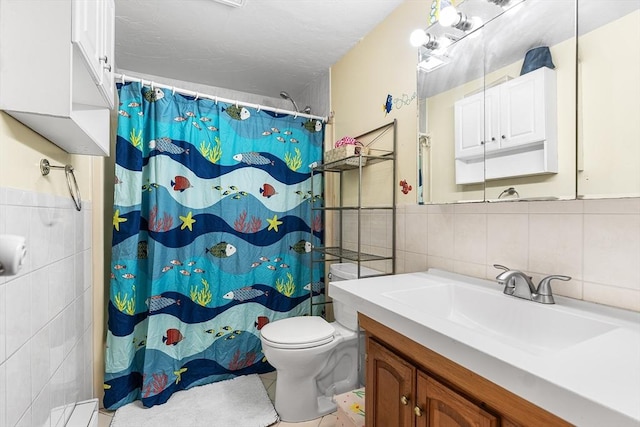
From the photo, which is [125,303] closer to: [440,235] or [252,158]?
[252,158]

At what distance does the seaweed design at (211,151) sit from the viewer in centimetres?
204

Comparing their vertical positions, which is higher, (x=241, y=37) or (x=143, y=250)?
(x=241, y=37)

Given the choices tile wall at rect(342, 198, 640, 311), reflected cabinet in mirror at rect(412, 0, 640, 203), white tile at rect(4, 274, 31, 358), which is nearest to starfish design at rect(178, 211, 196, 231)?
white tile at rect(4, 274, 31, 358)

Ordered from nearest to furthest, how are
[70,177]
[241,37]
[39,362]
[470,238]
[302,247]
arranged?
[39,362], [470,238], [70,177], [241,37], [302,247]

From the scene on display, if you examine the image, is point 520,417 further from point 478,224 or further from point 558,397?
point 478,224

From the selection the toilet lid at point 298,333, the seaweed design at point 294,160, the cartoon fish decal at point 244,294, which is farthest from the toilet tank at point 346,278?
the seaweed design at point 294,160

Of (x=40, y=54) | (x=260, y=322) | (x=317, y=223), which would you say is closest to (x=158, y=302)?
(x=260, y=322)

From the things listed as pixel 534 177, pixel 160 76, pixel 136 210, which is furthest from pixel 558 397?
pixel 160 76

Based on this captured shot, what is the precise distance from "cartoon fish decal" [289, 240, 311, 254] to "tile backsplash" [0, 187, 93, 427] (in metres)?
1.27

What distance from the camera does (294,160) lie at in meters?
2.33

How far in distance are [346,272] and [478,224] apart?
0.91 metres

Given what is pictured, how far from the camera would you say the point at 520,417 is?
655 mm

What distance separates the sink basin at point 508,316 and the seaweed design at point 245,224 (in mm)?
1252

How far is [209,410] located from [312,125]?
2.00m
